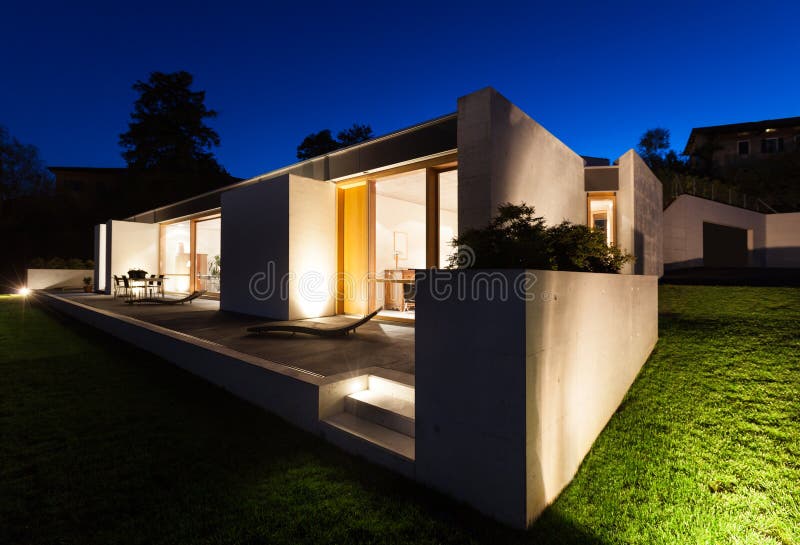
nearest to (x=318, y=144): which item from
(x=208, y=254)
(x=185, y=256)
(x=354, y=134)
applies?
(x=354, y=134)

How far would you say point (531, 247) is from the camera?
2.38 metres

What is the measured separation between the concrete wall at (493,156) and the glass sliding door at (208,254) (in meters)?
12.9

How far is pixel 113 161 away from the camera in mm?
91250

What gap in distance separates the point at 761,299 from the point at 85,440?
8873mm

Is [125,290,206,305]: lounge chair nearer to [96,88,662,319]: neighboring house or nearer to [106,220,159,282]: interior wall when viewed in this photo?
[96,88,662,319]: neighboring house

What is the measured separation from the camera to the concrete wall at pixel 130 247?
14.4 meters

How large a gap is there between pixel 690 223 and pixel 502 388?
53.9 ft

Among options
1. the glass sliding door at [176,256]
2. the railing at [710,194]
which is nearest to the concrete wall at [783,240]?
the railing at [710,194]

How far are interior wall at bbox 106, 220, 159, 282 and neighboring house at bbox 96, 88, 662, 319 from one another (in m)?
5.89

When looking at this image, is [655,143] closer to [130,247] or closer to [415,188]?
[415,188]

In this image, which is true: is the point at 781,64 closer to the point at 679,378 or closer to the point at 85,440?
the point at 679,378

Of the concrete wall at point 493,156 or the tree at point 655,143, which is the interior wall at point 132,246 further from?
the tree at point 655,143

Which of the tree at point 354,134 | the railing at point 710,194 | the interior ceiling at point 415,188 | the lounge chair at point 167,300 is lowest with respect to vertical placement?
the lounge chair at point 167,300

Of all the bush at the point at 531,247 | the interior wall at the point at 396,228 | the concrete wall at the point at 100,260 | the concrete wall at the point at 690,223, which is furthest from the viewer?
the concrete wall at the point at 100,260
